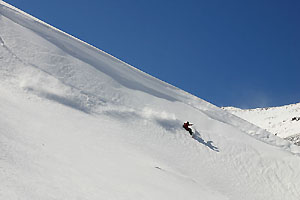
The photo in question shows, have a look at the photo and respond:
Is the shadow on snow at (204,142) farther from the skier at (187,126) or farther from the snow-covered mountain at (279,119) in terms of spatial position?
the snow-covered mountain at (279,119)

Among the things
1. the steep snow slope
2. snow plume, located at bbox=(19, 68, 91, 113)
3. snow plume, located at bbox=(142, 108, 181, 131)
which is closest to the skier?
snow plume, located at bbox=(142, 108, 181, 131)

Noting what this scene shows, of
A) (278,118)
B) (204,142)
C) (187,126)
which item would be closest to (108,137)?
(187,126)

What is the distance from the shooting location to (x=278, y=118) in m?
31.0

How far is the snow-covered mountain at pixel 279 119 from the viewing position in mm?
23156

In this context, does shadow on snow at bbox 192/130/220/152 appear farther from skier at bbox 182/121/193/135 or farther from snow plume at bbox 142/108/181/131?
snow plume at bbox 142/108/181/131

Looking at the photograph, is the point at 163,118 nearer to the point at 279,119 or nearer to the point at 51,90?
the point at 51,90

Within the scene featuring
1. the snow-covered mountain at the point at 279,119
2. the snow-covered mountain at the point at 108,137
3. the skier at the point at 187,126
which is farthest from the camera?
the snow-covered mountain at the point at 279,119

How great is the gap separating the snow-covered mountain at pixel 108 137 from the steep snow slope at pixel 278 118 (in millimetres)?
15815

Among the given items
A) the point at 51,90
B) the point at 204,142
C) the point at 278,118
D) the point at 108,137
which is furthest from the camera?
the point at 278,118

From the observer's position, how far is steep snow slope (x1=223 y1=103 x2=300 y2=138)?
79.0 ft

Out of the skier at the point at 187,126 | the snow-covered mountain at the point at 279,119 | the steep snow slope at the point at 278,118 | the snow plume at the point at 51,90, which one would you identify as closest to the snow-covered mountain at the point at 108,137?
the snow plume at the point at 51,90

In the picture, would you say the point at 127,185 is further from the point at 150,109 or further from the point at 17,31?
the point at 17,31

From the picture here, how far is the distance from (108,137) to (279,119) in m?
28.1

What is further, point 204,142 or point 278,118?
point 278,118
